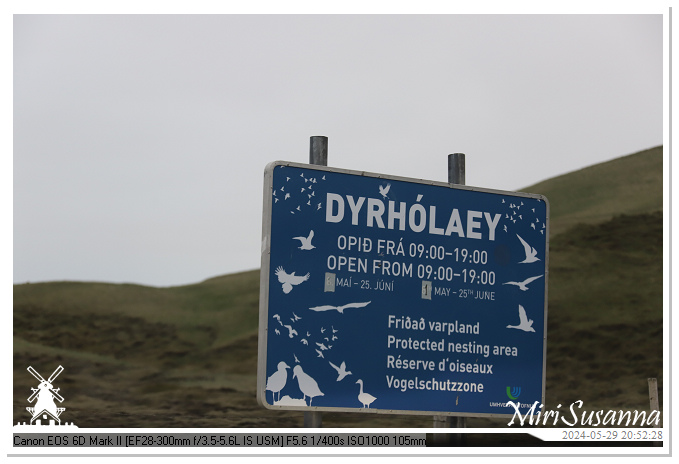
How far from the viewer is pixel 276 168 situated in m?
9.61

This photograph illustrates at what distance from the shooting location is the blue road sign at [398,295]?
9.52 m

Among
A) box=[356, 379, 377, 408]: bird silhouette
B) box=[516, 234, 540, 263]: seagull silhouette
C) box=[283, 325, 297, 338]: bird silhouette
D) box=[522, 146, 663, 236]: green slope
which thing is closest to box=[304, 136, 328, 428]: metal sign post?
box=[283, 325, 297, 338]: bird silhouette

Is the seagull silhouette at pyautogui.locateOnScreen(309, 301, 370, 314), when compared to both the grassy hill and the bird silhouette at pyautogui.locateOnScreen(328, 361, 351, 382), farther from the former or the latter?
the grassy hill

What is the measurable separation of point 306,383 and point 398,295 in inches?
58.9

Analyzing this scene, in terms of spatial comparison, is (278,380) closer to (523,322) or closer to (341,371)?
(341,371)

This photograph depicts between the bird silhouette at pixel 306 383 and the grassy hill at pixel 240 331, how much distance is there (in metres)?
18.2

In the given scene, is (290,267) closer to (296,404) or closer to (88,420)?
(296,404)

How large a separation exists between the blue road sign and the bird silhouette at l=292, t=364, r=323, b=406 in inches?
0.4

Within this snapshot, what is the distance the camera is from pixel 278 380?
30.6 ft

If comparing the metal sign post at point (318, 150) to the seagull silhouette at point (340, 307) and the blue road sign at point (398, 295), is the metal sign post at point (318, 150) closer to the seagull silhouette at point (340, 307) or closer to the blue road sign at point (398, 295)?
the blue road sign at point (398, 295)

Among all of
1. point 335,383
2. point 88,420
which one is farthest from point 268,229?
point 88,420

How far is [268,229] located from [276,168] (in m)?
0.68
